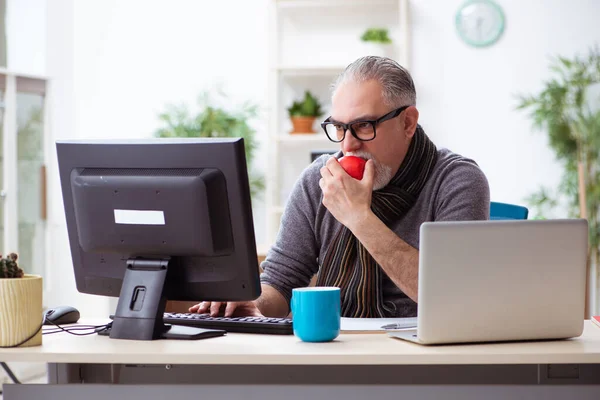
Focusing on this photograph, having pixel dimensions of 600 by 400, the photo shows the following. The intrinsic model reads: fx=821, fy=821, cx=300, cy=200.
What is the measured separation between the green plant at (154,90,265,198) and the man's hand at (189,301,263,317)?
2.80 metres

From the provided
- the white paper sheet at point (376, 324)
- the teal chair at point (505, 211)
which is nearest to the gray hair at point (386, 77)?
the teal chair at point (505, 211)

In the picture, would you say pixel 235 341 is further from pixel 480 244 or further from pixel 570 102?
pixel 570 102

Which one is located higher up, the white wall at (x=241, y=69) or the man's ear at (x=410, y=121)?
the white wall at (x=241, y=69)

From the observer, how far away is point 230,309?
1871 millimetres

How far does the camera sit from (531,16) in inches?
184

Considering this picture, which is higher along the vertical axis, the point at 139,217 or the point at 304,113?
the point at 304,113

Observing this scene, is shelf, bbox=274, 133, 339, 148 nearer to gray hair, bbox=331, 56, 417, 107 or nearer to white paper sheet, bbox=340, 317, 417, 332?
gray hair, bbox=331, 56, 417, 107

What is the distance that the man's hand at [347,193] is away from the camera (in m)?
1.99

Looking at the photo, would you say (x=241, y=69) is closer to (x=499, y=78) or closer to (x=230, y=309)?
(x=499, y=78)

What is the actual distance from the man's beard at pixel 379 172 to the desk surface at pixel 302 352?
63 centimetres

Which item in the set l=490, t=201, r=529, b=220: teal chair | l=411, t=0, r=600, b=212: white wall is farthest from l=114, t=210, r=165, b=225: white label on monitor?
l=411, t=0, r=600, b=212: white wall

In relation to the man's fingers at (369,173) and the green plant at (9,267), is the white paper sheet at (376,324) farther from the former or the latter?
the green plant at (9,267)

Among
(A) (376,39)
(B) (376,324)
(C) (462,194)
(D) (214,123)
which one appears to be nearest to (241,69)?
(D) (214,123)

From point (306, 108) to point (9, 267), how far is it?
3.21 meters
